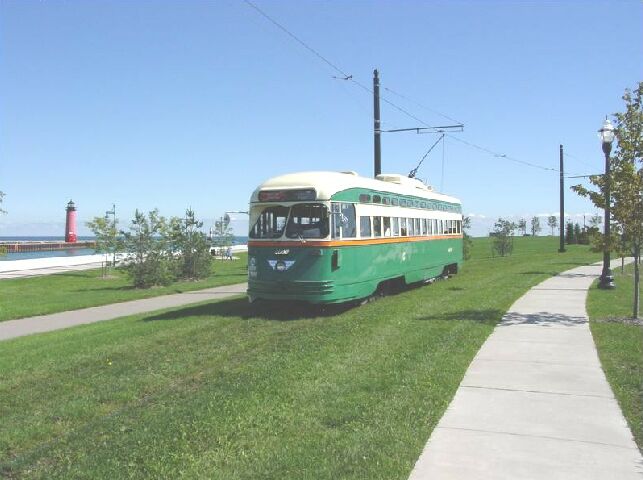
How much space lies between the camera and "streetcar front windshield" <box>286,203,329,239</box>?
12.8 m

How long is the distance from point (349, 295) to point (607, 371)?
648 cm

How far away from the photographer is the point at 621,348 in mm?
8758

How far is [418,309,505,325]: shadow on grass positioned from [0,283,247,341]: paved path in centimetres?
750

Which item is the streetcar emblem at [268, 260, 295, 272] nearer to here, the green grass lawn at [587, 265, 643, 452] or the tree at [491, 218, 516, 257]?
the green grass lawn at [587, 265, 643, 452]

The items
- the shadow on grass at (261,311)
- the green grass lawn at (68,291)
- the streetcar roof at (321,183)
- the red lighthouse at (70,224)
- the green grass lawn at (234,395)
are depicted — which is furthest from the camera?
the red lighthouse at (70,224)

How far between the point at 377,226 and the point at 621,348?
22.9ft

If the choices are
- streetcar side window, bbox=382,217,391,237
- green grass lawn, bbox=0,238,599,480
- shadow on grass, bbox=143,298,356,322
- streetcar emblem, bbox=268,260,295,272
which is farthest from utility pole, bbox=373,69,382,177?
green grass lawn, bbox=0,238,599,480

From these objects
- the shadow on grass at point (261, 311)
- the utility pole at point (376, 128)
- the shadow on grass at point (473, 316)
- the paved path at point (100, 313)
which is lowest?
the paved path at point (100, 313)

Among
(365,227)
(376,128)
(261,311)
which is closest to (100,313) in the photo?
(261,311)

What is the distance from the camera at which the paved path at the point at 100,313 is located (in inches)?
520

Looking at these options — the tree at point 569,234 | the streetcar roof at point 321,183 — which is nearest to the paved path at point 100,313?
the streetcar roof at point 321,183

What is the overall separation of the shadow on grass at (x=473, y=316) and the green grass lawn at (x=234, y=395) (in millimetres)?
37

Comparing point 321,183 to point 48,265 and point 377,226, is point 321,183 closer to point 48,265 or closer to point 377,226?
point 377,226

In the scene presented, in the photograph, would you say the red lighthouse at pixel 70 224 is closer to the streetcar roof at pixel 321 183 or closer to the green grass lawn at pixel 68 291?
the green grass lawn at pixel 68 291
